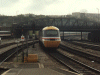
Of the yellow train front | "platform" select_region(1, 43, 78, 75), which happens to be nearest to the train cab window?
the yellow train front

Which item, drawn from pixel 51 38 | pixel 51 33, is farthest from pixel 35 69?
pixel 51 33

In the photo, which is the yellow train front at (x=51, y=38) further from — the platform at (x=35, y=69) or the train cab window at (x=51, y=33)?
the platform at (x=35, y=69)

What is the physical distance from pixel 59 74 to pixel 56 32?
15.9 meters

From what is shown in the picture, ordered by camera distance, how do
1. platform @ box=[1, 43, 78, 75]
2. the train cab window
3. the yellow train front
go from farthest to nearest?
the train cab window, the yellow train front, platform @ box=[1, 43, 78, 75]

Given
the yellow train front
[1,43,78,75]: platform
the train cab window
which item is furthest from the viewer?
the train cab window

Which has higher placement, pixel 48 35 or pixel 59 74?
pixel 48 35

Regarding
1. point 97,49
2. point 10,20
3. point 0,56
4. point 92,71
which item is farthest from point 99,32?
point 10,20

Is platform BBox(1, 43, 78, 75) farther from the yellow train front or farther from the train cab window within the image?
the train cab window

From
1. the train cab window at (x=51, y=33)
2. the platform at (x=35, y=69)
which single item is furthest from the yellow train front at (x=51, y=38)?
the platform at (x=35, y=69)

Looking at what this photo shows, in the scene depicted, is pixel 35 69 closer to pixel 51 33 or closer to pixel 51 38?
pixel 51 38

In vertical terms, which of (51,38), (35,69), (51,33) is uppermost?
(51,33)

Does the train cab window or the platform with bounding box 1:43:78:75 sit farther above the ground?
the train cab window

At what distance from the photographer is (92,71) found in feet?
40.2

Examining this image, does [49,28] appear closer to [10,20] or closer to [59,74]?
[59,74]
